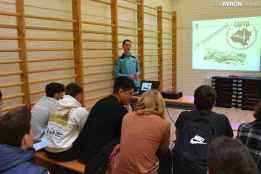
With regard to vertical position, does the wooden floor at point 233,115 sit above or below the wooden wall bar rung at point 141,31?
below

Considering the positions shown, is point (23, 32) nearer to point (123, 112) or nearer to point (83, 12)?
point (83, 12)

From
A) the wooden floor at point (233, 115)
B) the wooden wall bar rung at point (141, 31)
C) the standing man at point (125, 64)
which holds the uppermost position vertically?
the wooden wall bar rung at point (141, 31)

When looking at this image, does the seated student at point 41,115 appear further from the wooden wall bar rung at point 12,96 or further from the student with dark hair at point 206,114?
the student with dark hair at point 206,114

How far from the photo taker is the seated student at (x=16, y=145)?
120 centimetres

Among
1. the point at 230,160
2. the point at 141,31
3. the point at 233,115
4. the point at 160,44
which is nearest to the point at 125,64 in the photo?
the point at 141,31

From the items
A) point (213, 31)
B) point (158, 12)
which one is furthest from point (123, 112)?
point (213, 31)

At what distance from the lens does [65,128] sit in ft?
8.11

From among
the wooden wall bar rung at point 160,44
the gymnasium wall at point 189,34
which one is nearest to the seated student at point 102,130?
the wooden wall bar rung at point 160,44

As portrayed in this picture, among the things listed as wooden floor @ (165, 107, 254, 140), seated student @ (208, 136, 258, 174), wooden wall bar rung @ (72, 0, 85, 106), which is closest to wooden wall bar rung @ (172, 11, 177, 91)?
wooden floor @ (165, 107, 254, 140)

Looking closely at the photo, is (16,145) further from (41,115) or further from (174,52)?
(174,52)

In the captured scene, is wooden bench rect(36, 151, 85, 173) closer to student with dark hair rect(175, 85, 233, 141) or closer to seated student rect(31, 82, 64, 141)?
seated student rect(31, 82, 64, 141)

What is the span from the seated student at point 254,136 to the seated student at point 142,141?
52 cm

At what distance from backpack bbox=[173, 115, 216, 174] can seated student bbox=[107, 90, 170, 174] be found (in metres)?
0.14

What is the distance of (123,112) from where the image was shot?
2373 mm
